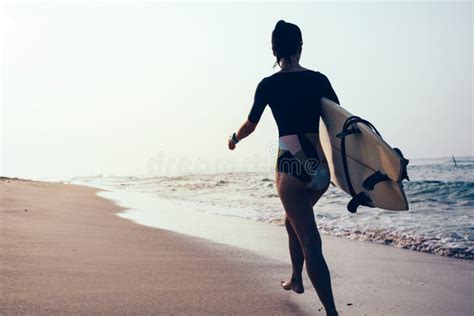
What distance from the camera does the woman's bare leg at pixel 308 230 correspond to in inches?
119

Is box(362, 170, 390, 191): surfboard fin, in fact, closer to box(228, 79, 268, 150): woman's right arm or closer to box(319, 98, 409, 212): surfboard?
box(319, 98, 409, 212): surfboard

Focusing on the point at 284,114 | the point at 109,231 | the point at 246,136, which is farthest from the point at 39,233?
the point at 284,114

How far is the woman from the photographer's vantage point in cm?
313

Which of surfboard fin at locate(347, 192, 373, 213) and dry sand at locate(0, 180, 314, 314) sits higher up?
surfboard fin at locate(347, 192, 373, 213)

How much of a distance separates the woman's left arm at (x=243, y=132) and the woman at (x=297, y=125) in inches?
5.2

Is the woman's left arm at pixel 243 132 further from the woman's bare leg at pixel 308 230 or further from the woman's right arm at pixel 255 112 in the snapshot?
the woman's bare leg at pixel 308 230

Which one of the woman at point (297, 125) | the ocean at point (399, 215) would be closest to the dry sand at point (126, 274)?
the woman at point (297, 125)

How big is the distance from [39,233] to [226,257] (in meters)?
1.97

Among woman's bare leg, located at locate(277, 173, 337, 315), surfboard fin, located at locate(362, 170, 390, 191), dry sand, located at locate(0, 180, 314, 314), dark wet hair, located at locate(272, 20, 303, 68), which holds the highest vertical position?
dark wet hair, located at locate(272, 20, 303, 68)

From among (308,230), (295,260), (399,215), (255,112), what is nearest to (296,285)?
(295,260)

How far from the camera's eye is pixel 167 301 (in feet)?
11.3

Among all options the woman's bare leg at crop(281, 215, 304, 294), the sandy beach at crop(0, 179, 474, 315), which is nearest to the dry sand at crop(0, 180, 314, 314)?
the sandy beach at crop(0, 179, 474, 315)

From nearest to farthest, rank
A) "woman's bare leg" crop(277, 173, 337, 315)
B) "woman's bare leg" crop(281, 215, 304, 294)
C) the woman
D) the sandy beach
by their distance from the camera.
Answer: "woman's bare leg" crop(277, 173, 337, 315) → the woman → the sandy beach → "woman's bare leg" crop(281, 215, 304, 294)

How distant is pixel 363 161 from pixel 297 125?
0.49 m
